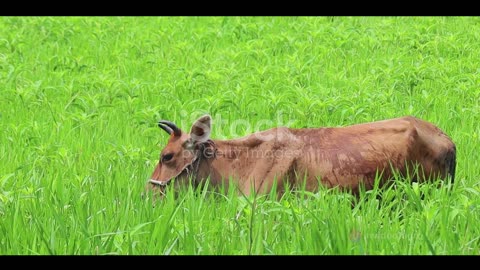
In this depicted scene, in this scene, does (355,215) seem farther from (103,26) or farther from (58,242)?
(103,26)

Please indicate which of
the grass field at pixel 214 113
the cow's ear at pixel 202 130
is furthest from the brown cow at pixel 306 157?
the grass field at pixel 214 113

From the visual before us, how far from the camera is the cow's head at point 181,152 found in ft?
20.5

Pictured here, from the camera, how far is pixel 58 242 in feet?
15.3

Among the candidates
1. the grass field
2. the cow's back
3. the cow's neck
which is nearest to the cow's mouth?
the grass field

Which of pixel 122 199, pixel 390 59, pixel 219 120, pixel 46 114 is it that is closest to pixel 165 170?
pixel 122 199

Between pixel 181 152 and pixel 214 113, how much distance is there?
2.68 m

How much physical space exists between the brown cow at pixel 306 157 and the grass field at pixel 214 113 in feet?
0.75

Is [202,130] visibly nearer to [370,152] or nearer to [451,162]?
[370,152]

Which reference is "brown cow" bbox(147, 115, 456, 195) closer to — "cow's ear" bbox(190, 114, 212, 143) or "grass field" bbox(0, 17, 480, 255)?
"cow's ear" bbox(190, 114, 212, 143)

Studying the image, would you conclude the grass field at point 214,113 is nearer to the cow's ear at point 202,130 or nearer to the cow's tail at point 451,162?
the cow's tail at point 451,162

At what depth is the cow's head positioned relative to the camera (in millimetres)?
6250

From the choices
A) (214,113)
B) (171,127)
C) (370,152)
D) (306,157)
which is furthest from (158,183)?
(214,113)

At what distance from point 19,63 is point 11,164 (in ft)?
16.8

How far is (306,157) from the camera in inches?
248
